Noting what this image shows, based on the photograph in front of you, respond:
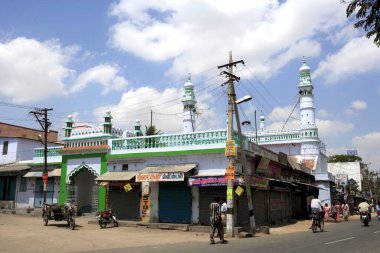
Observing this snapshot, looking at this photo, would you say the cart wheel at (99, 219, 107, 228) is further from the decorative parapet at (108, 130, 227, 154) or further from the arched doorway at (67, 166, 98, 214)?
the arched doorway at (67, 166, 98, 214)

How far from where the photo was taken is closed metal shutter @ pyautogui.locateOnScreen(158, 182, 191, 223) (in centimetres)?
1992

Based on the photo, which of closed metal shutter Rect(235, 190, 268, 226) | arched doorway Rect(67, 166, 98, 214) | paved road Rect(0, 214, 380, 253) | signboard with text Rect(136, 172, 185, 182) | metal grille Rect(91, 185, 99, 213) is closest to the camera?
paved road Rect(0, 214, 380, 253)

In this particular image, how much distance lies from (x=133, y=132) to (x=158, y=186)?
223 inches

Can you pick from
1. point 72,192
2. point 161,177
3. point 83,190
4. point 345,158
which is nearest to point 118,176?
point 161,177

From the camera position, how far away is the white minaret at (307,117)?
33531 mm

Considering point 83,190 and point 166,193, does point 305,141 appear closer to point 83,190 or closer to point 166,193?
point 166,193

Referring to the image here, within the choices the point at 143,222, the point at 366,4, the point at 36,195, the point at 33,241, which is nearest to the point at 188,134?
the point at 143,222

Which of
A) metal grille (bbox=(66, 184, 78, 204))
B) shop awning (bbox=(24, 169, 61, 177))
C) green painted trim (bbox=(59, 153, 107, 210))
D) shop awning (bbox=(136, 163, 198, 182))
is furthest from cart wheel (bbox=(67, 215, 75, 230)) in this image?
shop awning (bbox=(24, 169, 61, 177))

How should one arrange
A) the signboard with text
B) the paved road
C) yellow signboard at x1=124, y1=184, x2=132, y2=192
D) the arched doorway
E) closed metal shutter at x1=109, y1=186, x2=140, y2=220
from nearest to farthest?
the paved road
the signboard with text
yellow signboard at x1=124, y1=184, x2=132, y2=192
closed metal shutter at x1=109, y1=186, x2=140, y2=220
the arched doorway

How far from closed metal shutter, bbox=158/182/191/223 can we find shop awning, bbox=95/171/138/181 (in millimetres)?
1748

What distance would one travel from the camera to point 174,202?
2030 centimetres

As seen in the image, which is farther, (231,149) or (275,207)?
(275,207)

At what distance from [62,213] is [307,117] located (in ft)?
76.3

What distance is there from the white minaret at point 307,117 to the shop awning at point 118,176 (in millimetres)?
17887
